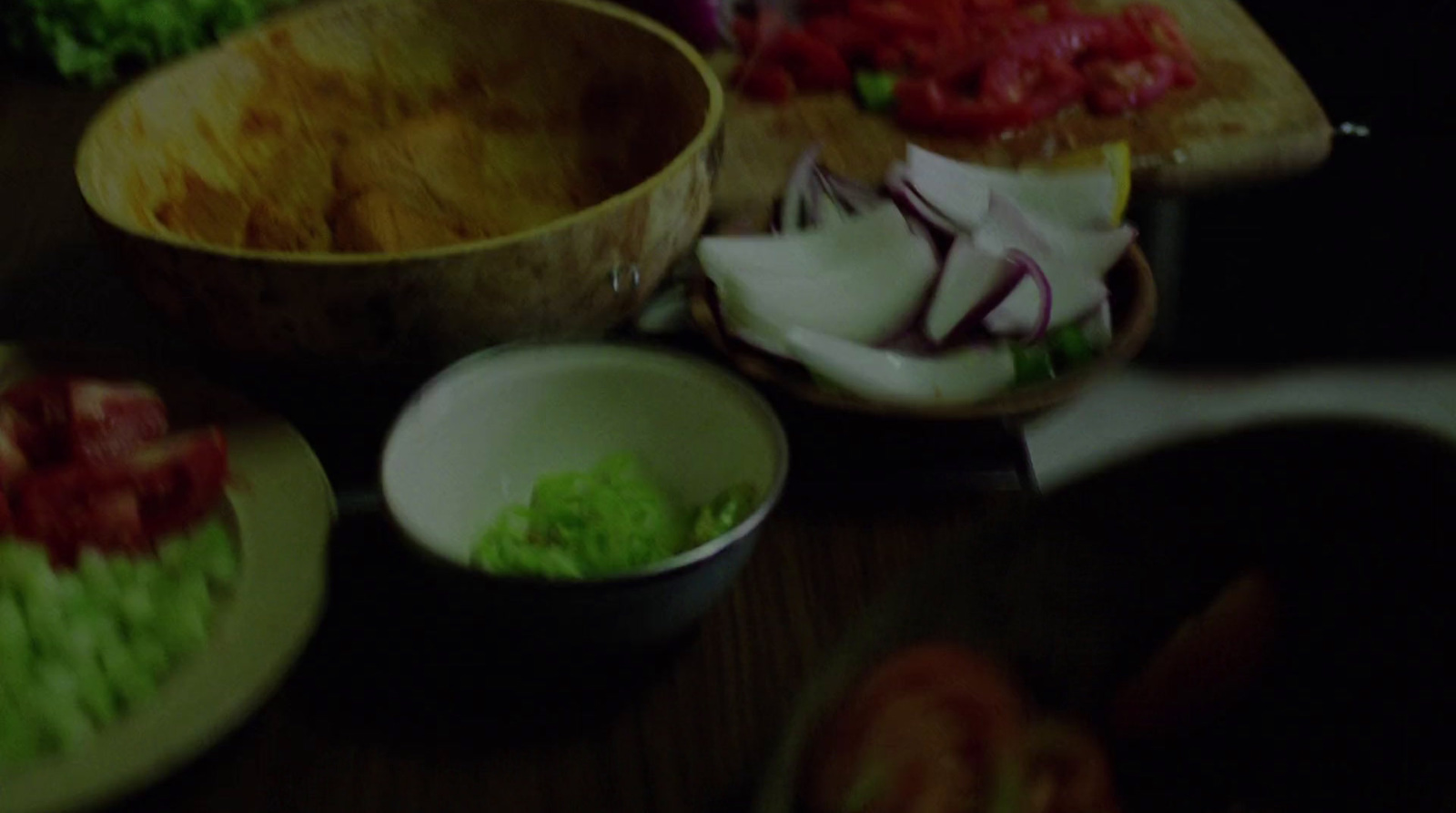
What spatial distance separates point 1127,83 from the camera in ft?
4.28

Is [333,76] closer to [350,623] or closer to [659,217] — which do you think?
[659,217]

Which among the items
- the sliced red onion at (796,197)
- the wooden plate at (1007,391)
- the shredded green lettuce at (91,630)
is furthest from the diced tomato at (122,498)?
the sliced red onion at (796,197)

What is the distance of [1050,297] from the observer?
82cm

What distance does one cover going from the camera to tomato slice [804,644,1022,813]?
0.41 m

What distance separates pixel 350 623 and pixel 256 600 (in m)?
0.08

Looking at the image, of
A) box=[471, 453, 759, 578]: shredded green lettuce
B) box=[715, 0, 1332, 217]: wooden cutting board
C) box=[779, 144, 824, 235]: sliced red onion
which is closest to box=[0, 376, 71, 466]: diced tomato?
box=[471, 453, 759, 578]: shredded green lettuce

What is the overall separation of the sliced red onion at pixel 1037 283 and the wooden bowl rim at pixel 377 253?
0.21 m

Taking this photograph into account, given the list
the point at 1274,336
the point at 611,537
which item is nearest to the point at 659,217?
the point at 611,537

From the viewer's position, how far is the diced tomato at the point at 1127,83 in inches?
50.8

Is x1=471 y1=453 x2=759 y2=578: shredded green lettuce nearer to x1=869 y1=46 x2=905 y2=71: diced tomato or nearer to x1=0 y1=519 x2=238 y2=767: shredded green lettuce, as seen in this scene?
x1=0 y1=519 x2=238 y2=767: shredded green lettuce

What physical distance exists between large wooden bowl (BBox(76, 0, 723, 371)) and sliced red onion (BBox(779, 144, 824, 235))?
0.09m

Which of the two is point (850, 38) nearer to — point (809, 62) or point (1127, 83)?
point (809, 62)

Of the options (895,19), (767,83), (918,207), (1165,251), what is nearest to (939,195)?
(918,207)

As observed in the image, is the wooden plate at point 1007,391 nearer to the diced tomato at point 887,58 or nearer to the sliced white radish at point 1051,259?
the sliced white radish at point 1051,259
